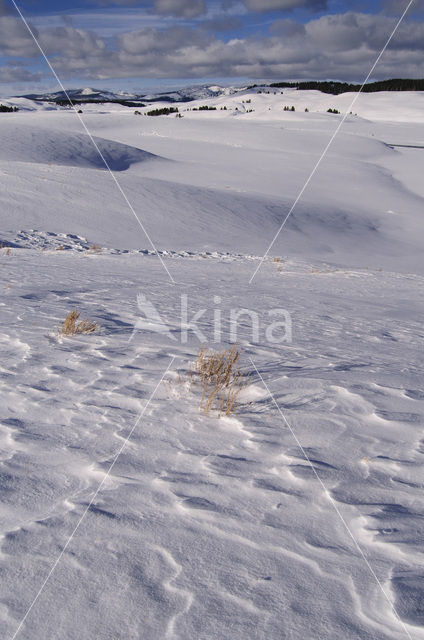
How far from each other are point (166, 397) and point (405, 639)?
2.10m

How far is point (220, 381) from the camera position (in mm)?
3783

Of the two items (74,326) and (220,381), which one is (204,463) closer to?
(220,381)

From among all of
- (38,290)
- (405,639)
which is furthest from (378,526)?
(38,290)

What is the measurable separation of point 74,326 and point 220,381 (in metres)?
1.58

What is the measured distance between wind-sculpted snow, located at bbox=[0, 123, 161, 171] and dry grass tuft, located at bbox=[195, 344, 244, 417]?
15.9 meters

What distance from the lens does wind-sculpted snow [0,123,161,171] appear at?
1836 cm

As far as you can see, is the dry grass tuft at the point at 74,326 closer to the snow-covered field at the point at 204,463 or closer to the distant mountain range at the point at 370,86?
the snow-covered field at the point at 204,463

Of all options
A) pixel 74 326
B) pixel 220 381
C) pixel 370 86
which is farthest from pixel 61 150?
pixel 370 86

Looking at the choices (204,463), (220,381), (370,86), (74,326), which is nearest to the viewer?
(204,463)

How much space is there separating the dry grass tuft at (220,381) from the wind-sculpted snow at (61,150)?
627 inches

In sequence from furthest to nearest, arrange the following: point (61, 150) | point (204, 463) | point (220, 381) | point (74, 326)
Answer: point (61, 150) → point (74, 326) → point (220, 381) → point (204, 463)

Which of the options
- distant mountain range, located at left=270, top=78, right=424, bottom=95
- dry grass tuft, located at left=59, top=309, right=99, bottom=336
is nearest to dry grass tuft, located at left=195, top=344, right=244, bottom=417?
dry grass tuft, located at left=59, top=309, right=99, bottom=336

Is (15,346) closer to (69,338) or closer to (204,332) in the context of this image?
(69,338)

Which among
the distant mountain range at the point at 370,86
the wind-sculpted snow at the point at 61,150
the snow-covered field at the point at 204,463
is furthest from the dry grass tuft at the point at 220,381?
the distant mountain range at the point at 370,86
